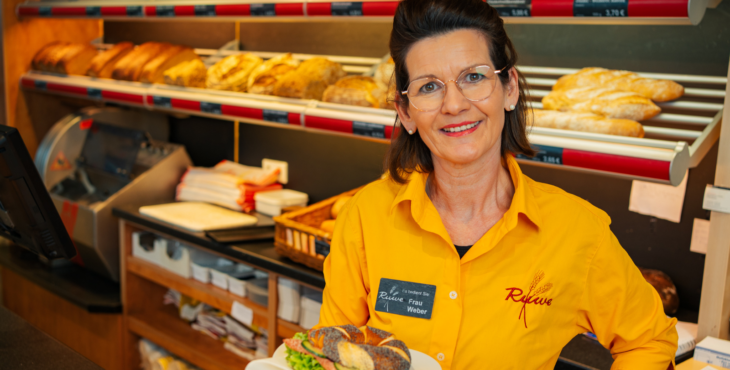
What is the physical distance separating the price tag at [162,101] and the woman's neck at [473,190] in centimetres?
187

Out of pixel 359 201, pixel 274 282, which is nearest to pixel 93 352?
pixel 274 282

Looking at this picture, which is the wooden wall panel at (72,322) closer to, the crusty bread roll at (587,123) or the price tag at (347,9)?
the price tag at (347,9)

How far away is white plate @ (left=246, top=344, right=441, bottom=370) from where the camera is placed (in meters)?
0.99

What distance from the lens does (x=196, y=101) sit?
2.71 meters

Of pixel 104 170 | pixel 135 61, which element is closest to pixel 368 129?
pixel 135 61

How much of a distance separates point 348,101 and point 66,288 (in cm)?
198

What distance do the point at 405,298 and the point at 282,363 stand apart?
1.16 feet

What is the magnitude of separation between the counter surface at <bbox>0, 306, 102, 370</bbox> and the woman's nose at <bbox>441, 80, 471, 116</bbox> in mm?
1072

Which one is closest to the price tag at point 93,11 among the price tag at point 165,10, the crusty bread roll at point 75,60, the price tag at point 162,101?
the crusty bread roll at point 75,60

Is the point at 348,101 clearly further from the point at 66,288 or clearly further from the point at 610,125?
the point at 66,288

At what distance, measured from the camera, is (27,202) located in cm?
143

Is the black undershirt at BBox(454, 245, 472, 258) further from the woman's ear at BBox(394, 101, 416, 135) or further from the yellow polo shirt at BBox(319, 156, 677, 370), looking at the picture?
the woman's ear at BBox(394, 101, 416, 135)

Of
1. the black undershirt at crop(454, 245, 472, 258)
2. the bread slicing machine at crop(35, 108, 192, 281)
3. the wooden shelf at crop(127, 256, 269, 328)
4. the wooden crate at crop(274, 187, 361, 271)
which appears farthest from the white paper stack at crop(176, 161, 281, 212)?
the black undershirt at crop(454, 245, 472, 258)

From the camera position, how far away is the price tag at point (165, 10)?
2.77 m
